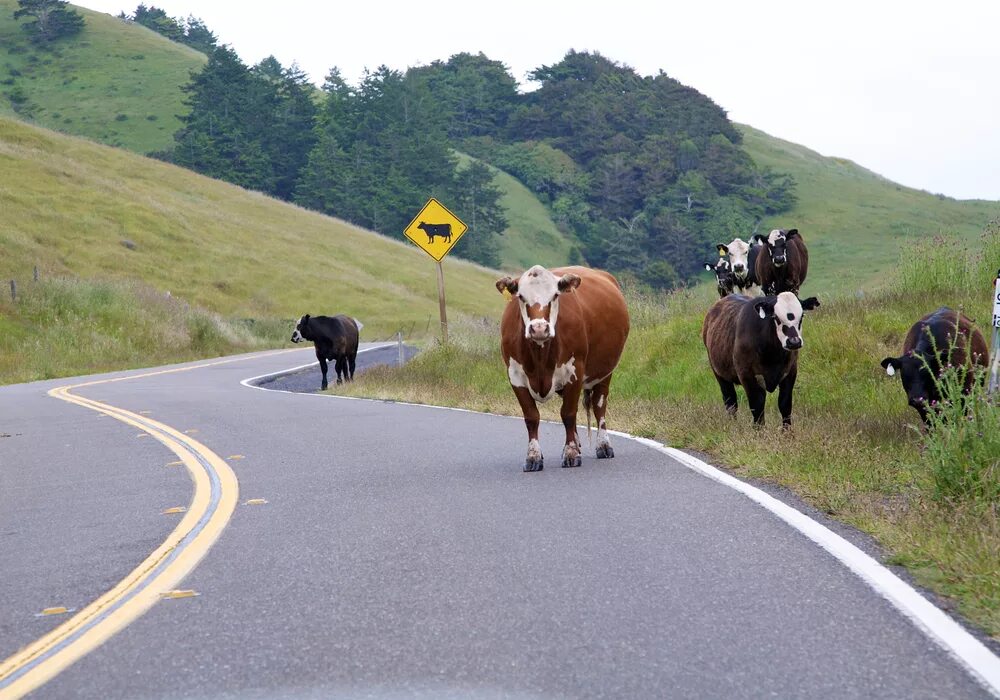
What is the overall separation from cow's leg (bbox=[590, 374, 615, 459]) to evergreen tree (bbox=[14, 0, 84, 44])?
144550 mm

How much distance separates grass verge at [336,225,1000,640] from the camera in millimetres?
7195

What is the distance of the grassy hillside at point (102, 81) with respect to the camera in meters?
Result: 123

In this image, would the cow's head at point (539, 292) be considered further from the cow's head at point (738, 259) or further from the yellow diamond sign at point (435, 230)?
the yellow diamond sign at point (435, 230)

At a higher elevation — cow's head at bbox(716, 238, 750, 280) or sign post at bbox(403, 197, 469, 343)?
cow's head at bbox(716, 238, 750, 280)

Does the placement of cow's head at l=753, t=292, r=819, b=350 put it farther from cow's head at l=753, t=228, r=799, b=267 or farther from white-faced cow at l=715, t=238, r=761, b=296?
A: white-faced cow at l=715, t=238, r=761, b=296

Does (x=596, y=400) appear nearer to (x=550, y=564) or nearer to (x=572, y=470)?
(x=572, y=470)

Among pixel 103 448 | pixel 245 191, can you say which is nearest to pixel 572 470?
pixel 103 448

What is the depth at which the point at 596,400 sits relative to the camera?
12.7m

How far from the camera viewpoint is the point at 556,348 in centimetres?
1155

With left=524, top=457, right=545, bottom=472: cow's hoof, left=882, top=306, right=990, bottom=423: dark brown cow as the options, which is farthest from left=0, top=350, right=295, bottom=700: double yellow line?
left=882, top=306, right=990, bottom=423: dark brown cow

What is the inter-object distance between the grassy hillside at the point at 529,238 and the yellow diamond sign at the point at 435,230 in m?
77.3

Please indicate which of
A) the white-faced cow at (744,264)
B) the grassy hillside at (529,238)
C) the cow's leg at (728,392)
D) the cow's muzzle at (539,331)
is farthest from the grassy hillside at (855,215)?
the cow's muzzle at (539,331)

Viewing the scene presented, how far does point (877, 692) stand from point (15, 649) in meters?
3.55

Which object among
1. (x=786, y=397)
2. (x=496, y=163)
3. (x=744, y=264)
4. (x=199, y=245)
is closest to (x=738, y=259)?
(x=744, y=264)
